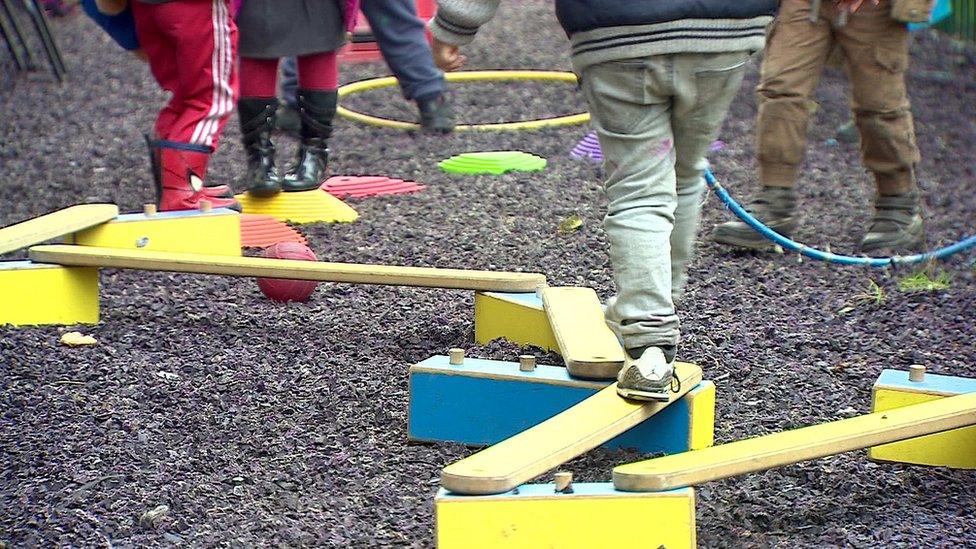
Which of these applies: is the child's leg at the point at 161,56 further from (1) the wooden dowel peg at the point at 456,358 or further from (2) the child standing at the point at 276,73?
(1) the wooden dowel peg at the point at 456,358

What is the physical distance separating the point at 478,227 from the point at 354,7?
1.06 meters

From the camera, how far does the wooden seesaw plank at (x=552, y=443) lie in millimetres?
2479

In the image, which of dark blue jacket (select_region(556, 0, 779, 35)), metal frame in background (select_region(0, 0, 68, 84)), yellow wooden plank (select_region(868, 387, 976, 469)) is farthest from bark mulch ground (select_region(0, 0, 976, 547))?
metal frame in background (select_region(0, 0, 68, 84))

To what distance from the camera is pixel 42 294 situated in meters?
4.07

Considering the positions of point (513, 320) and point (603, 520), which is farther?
point (513, 320)

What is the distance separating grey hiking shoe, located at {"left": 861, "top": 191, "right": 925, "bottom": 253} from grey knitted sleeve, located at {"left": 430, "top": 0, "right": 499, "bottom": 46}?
2.42 m

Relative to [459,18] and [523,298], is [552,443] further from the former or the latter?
[523,298]

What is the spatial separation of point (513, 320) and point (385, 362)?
0.36m

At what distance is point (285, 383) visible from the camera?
3590mm

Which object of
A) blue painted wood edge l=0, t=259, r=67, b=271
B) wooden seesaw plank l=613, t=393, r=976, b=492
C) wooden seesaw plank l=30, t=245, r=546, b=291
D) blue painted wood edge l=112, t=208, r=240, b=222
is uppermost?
blue painted wood edge l=112, t=208, r=240, b=222

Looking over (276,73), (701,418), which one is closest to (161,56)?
(276,73)

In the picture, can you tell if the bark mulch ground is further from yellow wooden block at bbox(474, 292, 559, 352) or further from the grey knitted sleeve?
the grey knitted sleeve

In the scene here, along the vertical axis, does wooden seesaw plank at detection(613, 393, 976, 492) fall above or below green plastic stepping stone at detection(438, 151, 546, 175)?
below

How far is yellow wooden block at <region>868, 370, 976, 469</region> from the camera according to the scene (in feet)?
10.1
